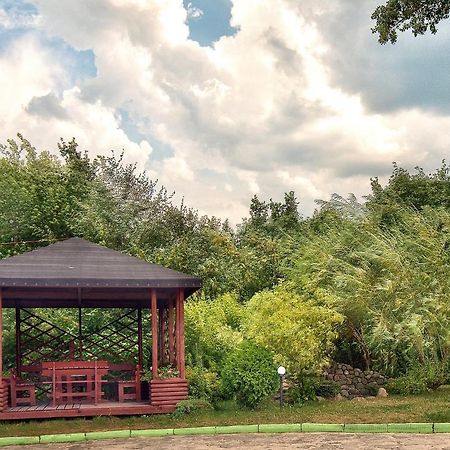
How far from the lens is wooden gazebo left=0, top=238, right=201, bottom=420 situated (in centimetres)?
1485

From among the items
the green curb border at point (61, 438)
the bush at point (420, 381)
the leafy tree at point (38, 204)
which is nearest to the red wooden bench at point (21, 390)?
the green curb border at point (61, 438)

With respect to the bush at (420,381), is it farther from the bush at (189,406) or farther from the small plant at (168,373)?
the small plant at (168,373)

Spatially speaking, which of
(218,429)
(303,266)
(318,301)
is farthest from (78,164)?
(218,429)

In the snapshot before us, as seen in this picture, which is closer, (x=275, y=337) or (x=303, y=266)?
(x=275, y=337)

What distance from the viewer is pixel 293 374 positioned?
17.0 m

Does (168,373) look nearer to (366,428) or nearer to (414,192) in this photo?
(366,428)

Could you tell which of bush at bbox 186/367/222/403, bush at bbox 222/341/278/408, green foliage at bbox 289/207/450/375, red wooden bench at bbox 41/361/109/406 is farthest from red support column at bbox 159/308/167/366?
green foliage at bbox 289/207/450/375

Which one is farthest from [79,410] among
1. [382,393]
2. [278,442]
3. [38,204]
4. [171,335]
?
[38,204]

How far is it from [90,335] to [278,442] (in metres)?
8.08

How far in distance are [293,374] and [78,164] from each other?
2372 cm

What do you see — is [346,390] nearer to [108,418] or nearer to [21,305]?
[108,418]

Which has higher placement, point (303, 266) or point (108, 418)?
point (303, 266)

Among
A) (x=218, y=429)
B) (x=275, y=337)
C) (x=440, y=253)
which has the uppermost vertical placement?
(x=440, y=253)

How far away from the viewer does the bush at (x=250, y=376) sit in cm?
1517
